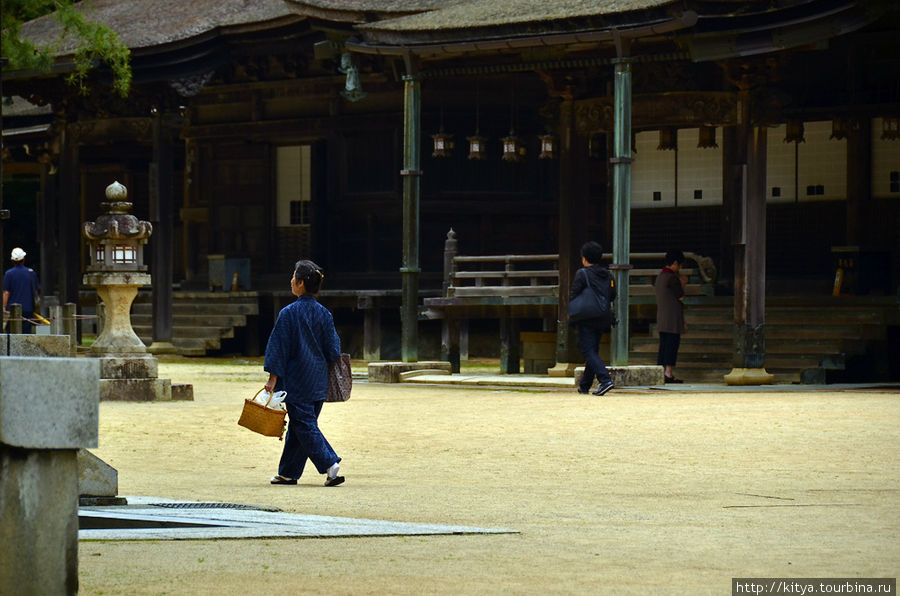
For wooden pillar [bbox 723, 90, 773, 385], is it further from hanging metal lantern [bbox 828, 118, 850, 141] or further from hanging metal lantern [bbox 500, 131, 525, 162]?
hanging metal lantern [bbox 500, 131, 525, 162]

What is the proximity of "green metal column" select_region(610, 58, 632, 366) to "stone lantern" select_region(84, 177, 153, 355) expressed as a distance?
18.9 feet

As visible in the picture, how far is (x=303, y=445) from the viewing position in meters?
10.4

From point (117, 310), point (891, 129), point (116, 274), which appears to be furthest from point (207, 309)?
point (891, 129)

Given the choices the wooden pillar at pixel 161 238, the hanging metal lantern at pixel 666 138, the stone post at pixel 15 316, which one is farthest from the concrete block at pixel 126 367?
the wooden pillar at pixel 161 238

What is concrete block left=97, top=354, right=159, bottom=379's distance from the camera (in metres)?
18.5

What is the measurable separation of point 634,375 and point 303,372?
9443mm

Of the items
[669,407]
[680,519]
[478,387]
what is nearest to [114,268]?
[478,387]

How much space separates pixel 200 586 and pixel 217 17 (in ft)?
73.9

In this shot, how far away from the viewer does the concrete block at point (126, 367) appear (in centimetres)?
1845

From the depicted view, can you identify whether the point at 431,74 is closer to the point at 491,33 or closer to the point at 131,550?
the point at 491,33

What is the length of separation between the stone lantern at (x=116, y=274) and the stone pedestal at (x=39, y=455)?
43.9ft

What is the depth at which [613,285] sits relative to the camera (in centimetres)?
1889

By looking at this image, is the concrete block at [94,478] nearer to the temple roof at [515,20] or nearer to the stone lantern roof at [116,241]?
the stone lantern roof at [116,241]

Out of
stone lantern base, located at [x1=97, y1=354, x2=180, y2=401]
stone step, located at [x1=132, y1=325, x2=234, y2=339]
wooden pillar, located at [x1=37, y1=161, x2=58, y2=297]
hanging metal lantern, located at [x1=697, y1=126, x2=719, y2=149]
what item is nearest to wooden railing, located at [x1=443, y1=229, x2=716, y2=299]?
hanging metal lantern, located at [x1=697, y1=126, x2=719, y2=149]
